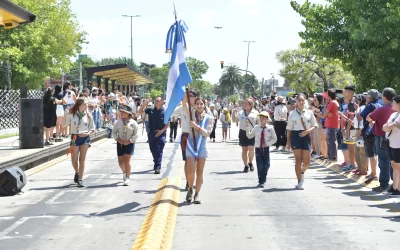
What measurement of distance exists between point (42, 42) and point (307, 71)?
Answer: 37.8 m

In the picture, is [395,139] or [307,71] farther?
[307,71]

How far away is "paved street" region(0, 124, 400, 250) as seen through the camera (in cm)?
747

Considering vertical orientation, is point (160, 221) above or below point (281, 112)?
below

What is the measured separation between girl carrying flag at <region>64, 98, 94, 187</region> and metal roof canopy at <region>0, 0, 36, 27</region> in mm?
2188

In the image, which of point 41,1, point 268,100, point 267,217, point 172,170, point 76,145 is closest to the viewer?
point 267,217

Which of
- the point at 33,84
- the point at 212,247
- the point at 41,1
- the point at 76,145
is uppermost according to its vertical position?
the point at 41,1

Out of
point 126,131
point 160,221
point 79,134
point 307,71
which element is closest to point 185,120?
point 126,131

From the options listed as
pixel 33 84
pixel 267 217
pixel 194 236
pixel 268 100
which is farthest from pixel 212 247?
pixel 33 84

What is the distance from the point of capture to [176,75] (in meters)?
10.4

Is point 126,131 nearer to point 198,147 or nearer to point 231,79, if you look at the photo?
point 198,147

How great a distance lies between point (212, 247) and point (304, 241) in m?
1.17

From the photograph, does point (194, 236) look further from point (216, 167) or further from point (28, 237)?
point (216, 167)

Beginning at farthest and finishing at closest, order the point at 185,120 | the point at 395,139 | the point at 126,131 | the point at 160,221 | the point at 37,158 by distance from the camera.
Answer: the point at 37,158 → the point at 126,131 → the point at 395,139 → the point at 185,120 → the point at 160,221

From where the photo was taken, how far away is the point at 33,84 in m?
54.4
